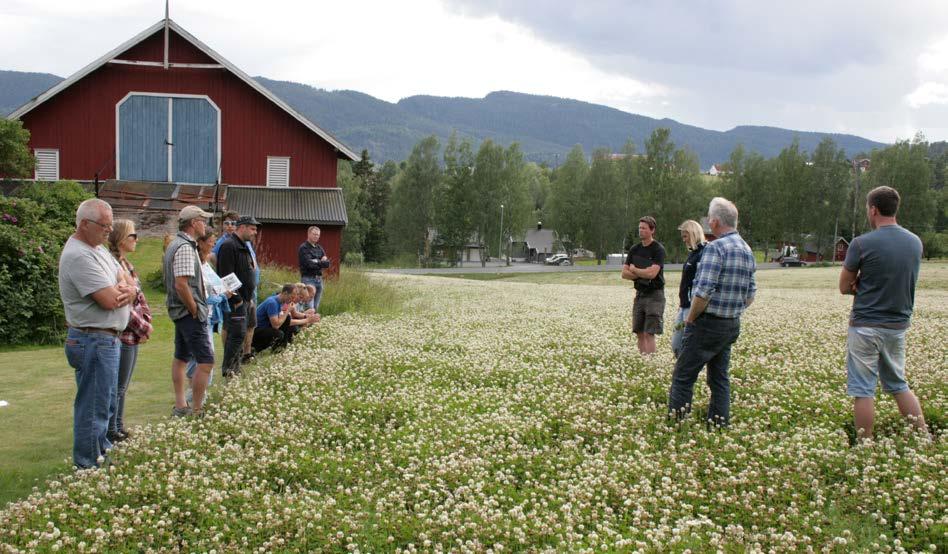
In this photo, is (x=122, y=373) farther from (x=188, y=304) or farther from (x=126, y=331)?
(x=188, y=304)

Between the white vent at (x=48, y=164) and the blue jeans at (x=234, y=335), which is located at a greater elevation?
the white vent at (x=48, y=164)

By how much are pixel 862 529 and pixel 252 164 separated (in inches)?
1113

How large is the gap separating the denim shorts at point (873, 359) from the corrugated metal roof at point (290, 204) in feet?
74.5

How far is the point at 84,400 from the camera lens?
21.6 ft

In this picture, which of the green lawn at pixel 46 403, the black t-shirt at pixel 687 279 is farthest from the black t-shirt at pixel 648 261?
the green lawn at pixel 46 403

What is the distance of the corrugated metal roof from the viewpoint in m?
28.1

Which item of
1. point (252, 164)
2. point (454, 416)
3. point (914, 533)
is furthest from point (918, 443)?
point (252, 164)

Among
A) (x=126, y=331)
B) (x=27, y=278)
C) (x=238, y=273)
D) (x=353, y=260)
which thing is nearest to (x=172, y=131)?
(x=27, y=278)

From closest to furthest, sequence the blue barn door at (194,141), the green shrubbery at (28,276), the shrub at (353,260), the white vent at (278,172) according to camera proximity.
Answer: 1. the green shrubbery at (28,276)
2. the blue barn door at (194,141)
3. the white vent at (278,172)
4. the shrub at (353,260)

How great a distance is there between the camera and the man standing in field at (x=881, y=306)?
690 cm

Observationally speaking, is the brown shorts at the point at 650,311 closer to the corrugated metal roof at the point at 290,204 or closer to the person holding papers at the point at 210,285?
the person holding papers at the point at 210,285

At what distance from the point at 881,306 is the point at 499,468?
399cm

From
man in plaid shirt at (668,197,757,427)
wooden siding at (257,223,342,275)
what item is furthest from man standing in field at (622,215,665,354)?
wooden siding at (257,223,342,275)

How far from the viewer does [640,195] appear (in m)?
82.8
